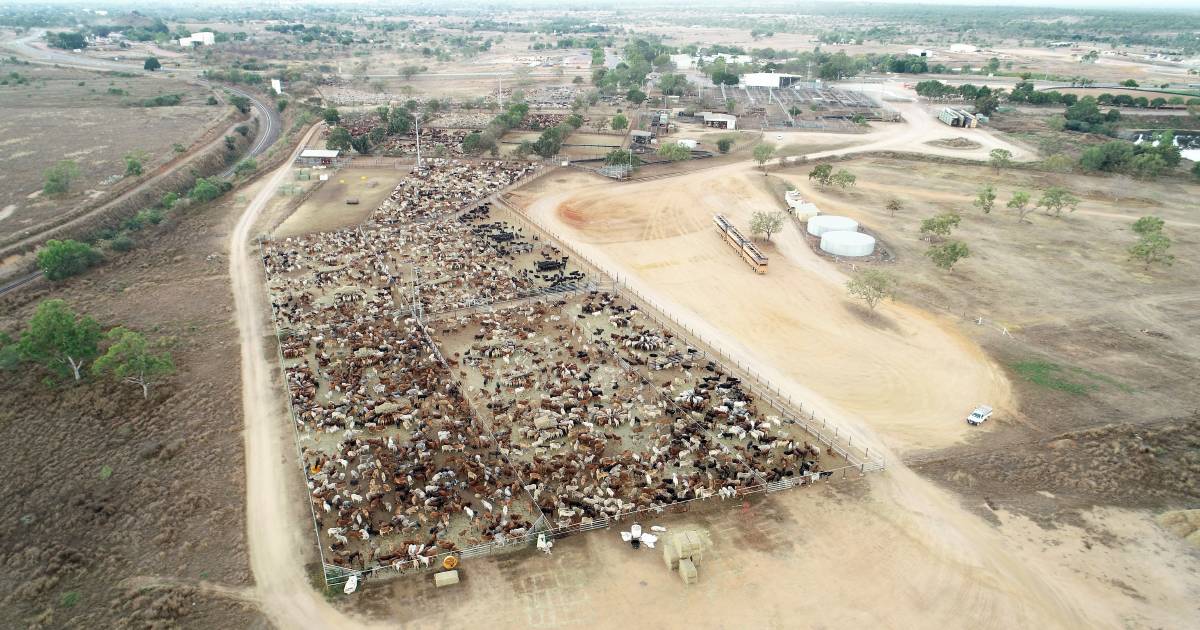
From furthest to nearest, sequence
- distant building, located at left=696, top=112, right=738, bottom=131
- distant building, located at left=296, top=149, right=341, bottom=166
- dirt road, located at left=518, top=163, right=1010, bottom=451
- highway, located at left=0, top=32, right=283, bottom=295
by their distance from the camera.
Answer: distant building, located at left=696, top=112, right=738, bottom=131 → highway, located at left=0, top=32, right=283, bottom=295 → distant building, located at left=296, top=149, right=341, bottom=166 → dirt road, located at left=518, top=163, right=1010, bottom=451

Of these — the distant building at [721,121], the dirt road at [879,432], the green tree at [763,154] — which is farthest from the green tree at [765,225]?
the distant building at [721,121]

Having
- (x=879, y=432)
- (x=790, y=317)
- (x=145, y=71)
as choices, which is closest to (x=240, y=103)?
(x=145, y=71)

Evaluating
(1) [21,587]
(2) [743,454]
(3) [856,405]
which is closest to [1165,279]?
(3) [856,405]

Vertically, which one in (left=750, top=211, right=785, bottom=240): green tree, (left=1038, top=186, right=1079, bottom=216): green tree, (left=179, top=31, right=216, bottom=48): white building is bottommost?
(left=750, top=211, right=785, bottom=240): green tree

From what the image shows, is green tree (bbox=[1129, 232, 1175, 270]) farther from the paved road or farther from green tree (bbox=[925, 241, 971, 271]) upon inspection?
the paved road

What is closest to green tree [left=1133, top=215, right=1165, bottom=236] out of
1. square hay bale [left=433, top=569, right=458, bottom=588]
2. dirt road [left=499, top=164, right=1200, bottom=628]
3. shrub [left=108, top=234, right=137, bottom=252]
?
dirt road [left=499, top=164, right=1200, bottom=628]

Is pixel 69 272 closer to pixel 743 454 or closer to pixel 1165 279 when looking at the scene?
pixel 743 454

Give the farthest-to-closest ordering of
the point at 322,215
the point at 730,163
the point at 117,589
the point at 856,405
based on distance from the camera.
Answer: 1. the point at 730,163
2. the point at 322,215
3. the point at 856,405
4. the point at 117,589

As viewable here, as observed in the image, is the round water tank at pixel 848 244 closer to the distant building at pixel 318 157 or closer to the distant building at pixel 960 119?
the distant building at pixel 318 157
